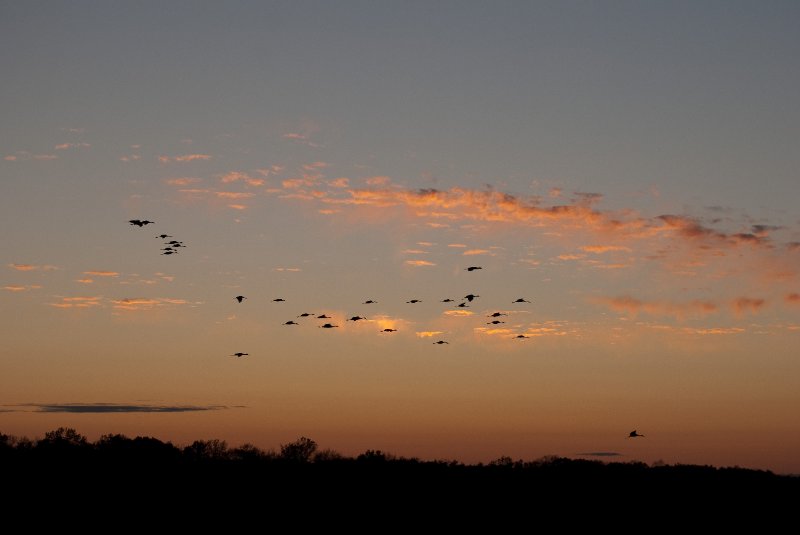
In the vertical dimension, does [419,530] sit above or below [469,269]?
below

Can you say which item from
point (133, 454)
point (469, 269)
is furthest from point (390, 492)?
point (469, 269)

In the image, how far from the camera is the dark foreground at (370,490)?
113625 millimetres

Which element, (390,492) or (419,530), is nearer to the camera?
(419,530)

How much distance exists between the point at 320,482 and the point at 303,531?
26.9m

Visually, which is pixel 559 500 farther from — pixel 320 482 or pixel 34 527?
pixel 34 527

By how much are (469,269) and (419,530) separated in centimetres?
4629

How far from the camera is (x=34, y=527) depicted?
327 ft

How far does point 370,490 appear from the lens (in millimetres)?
131125

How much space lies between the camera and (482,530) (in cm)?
11012

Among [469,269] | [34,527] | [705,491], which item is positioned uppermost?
[469,269]

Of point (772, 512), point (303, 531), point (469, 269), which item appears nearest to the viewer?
point (469, 269)

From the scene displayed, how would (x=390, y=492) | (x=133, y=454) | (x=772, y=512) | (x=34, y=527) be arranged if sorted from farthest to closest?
(x=133, y=454) < (x=390, y=492) < (x=772, y=512) < (x=34, y=527)

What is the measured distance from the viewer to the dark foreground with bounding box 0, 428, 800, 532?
114 metres

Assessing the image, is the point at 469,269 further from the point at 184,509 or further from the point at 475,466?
the point at 475,466
